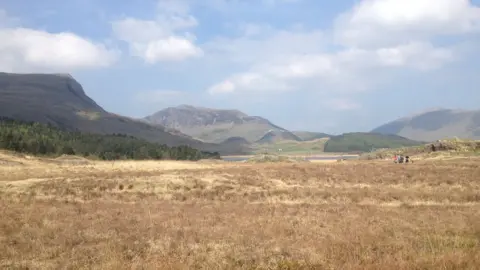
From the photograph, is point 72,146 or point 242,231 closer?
point 242,231

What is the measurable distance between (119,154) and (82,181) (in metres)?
96.2

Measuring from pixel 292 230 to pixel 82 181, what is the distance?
95.2 feet

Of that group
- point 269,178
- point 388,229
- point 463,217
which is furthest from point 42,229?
point 269,178

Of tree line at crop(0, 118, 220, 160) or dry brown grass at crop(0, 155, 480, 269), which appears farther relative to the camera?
tree line at crop(0, 118, 220, 160)

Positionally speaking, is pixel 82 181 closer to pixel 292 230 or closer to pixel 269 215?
pixel 269 215

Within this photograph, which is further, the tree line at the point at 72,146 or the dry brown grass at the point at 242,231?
the tree line at the point at 72,146

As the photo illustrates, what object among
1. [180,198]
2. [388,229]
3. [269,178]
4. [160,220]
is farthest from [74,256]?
[269,178]

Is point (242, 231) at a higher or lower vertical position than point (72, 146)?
lower

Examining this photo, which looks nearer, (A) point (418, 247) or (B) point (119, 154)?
(A) point (418, 247)

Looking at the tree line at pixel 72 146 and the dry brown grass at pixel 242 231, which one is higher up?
the tree line at pixel 72 146

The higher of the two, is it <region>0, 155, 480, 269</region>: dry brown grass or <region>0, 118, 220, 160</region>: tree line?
<region>0, 118, 220, 160</region>: tree line

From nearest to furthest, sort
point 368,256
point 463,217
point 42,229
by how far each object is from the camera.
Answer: point 368,256
point 42,229
point 463,217

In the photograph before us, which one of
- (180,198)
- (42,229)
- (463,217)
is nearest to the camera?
(42,229)

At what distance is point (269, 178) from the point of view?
46312 millimetres
